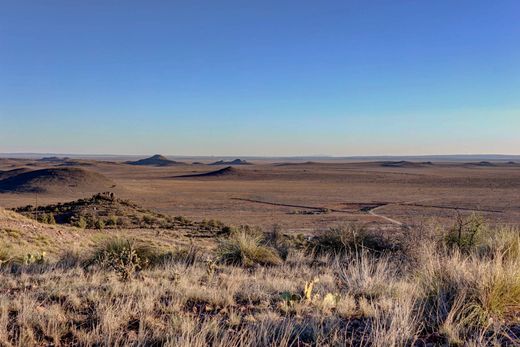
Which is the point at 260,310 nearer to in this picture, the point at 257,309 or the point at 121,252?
the point at 257,309

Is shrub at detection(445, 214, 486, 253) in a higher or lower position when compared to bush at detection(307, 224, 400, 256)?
higher

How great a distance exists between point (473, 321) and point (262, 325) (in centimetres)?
225

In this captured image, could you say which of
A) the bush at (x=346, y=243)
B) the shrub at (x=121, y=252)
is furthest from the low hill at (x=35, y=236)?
the bush at (x=346, y=243)

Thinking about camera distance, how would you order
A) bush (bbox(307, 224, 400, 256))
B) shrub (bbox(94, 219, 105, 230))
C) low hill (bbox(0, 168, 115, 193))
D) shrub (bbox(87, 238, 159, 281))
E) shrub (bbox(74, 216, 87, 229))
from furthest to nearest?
low hill (bbox(0, 168, 115, 193)) → shrub (bbox(94, 219, 105, 230)) → shrub (bbox(74, 216, 87, 229)) → bush (bbox(307, 224, 400, 256)) → shrub (bbox(87, 238, 159, 281))

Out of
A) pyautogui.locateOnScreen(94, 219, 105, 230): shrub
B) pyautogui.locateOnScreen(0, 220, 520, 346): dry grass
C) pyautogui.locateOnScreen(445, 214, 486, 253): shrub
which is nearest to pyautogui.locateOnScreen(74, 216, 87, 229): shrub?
pyautogui.locateOnScreen(94, 219, 105, 230): shrub

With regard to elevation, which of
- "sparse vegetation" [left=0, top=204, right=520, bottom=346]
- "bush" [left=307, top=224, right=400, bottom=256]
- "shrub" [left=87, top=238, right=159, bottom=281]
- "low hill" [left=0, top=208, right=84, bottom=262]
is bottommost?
"low hill" [left=0, top=208, right=84, bottom=262]

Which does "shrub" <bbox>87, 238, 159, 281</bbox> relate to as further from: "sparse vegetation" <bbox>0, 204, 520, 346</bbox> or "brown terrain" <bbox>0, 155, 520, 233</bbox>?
"brown terrain" <bbox>0, 155, 520, 233</bbox>

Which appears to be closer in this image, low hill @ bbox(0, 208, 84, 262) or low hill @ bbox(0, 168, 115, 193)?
low hill @ bbox(0, 208, 84, 262)

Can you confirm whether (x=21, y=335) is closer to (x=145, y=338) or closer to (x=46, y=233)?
(x=145, y=338)

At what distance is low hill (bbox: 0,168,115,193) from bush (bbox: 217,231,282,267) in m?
57.1

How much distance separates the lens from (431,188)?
224 feet

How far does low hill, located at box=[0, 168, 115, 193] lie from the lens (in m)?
64.0

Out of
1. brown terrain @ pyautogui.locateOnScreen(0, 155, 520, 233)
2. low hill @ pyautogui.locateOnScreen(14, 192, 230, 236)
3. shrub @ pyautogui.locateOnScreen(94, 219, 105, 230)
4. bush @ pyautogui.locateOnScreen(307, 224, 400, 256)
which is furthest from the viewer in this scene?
brown terrain @ pyautogui.locateOnScreen(0, 155, 520, 233)

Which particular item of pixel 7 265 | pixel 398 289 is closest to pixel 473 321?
pixel 398 289
